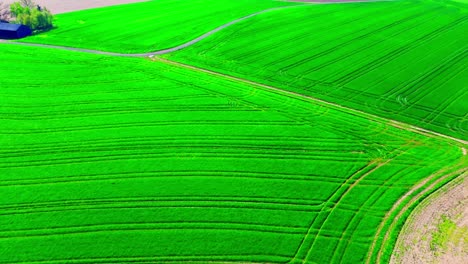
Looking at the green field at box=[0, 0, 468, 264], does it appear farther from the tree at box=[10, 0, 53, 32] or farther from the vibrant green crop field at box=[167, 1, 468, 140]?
the tree at box=[10, 0, 53, 32]

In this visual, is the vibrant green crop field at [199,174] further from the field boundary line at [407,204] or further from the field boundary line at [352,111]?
the field boundary line at [352,111]

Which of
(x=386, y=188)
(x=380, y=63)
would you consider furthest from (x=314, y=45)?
(x=386, y=188)

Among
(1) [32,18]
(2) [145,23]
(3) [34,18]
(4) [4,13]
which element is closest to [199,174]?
(2) [145,23]

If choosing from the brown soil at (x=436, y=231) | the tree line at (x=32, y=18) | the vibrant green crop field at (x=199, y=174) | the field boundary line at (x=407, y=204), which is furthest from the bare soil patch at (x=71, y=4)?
the brown soil at (x=436, y=231)

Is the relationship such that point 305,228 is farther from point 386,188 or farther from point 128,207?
point 128,207

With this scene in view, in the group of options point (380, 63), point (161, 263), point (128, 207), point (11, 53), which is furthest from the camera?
point (11, 53)

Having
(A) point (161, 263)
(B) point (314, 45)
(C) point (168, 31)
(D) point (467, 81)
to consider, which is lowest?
(A) point (161, 263)
